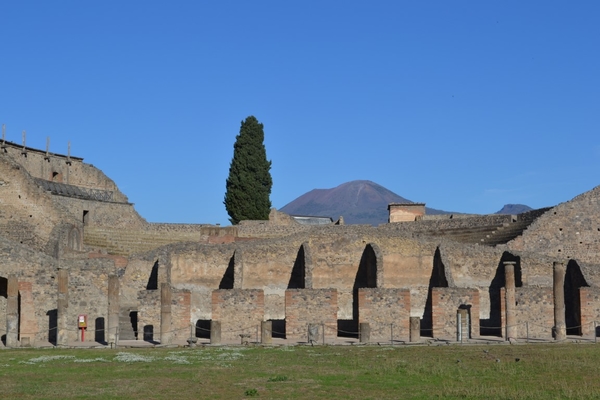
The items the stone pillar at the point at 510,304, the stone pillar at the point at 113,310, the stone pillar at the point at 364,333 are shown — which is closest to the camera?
the stone pillar at the point at 113,310

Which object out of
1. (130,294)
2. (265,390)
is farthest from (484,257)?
(265,390)

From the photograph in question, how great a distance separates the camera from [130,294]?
37312 millimetres

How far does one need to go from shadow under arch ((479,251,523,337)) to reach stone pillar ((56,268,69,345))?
14.4 metres

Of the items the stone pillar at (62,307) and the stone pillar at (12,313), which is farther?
the stone pillar at (62,307)

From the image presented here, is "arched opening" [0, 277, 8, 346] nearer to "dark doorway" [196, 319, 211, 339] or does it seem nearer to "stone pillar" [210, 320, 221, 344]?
"dark doorway" [196, 319, 211, 339]

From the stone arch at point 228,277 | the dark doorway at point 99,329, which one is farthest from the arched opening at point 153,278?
the dark doorway at point 99,329

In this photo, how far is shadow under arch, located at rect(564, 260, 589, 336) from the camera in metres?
35.9

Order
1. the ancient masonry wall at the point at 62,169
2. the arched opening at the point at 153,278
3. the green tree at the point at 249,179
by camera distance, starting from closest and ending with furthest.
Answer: the arched opening at the point at 153,278 → the ancient masonry wall at the point at 62,169 → the green tree at the point at 249,179

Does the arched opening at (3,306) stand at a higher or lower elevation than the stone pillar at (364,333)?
higher

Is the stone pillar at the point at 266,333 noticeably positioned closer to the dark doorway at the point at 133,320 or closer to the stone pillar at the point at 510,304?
the dark doorway at the point at 133,320

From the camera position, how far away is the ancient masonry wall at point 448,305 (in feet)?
115

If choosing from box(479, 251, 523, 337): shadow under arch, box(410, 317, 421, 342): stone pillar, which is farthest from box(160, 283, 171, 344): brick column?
box(479, 251, 523, 337): shadow under arch

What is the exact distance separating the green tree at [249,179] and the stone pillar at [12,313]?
28963mm

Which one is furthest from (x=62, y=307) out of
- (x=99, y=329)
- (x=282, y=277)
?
(x=282, y=277)
